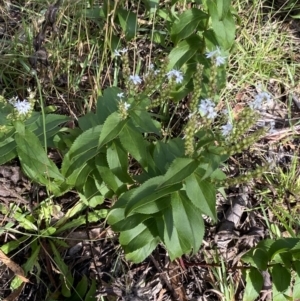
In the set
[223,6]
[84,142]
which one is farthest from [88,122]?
[223,6]

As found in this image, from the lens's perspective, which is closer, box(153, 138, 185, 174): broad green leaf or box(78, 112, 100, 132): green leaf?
box(153, 138, 185, 174): broad green leaf

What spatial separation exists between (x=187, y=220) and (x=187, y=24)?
0.96 metres

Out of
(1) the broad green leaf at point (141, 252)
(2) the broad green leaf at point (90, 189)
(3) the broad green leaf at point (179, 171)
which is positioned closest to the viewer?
(3) the broad green leaf at point (179, 171)

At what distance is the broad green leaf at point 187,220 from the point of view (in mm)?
1564

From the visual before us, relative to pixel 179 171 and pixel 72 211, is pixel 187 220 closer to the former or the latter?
pixel 179 171

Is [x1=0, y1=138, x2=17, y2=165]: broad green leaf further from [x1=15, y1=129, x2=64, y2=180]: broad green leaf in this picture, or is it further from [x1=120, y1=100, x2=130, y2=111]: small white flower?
[x1=120, y1=100, x2=130, y2=111]: small white flower

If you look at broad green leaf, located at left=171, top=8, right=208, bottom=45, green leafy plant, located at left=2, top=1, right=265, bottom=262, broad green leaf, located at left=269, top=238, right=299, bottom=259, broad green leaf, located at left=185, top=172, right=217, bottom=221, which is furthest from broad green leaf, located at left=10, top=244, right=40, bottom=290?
broad green leaf, located at left=171, top=8, right=208, bottom=45

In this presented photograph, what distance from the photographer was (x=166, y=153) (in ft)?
5.55

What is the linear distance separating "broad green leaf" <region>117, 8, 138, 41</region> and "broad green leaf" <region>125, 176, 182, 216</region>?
105 centimetres

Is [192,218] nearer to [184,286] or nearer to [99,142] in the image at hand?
[99,142]

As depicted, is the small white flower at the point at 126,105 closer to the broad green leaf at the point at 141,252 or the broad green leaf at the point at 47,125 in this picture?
the broad green leaf at the point at 47,125

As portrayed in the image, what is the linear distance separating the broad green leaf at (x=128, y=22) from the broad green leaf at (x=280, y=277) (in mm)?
1289

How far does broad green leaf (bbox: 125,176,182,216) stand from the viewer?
1.49m

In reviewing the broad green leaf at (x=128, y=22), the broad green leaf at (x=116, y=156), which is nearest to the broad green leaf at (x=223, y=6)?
the broad green leaf at (x=128, y=22)
